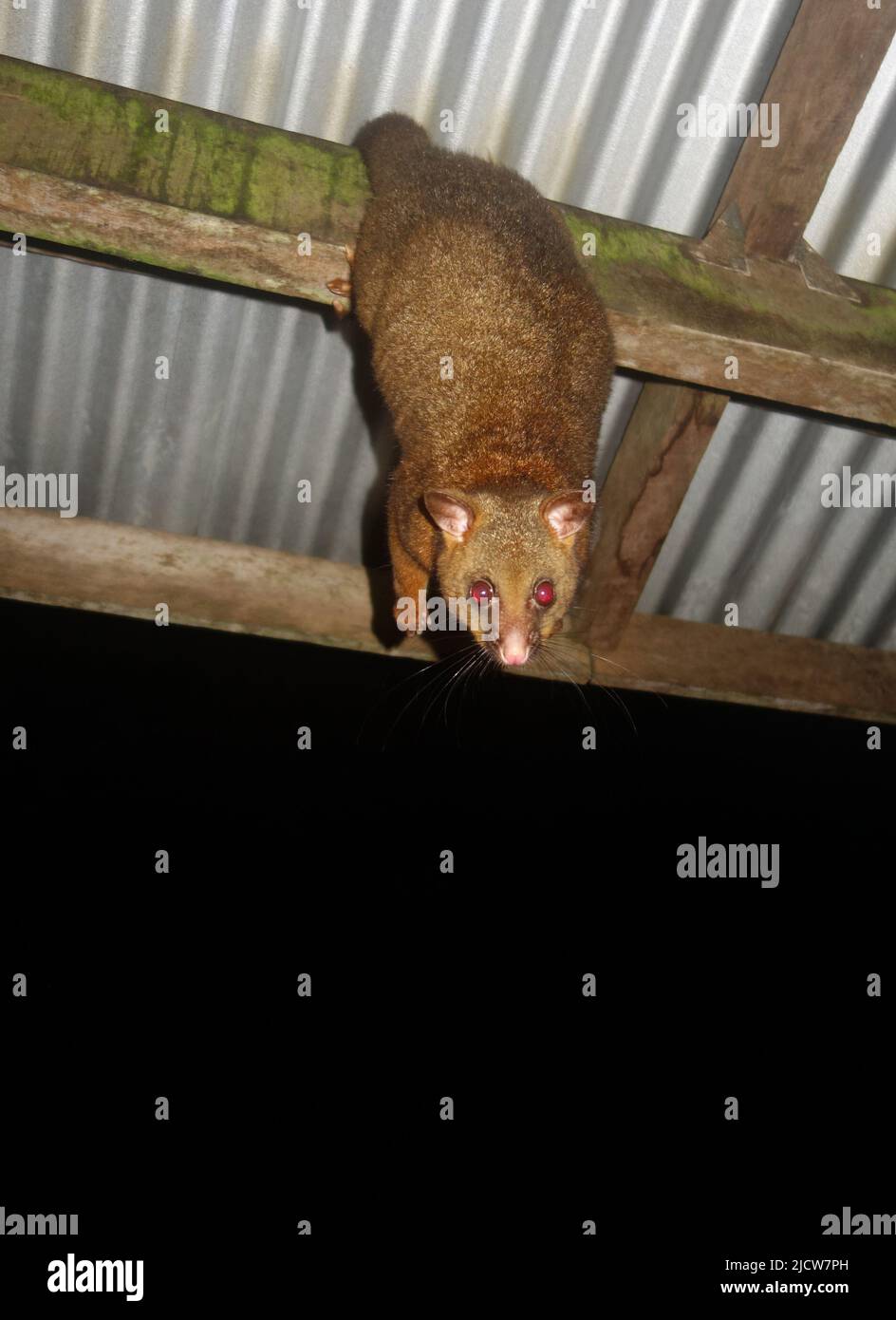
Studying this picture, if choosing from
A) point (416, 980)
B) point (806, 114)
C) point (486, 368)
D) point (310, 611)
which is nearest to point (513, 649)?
point (486, 368)

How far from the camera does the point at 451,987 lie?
866 cm

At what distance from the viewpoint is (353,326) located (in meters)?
4.78

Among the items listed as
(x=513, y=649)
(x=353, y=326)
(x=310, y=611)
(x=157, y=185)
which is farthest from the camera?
(x=310, y=611)

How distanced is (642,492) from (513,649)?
1.33 m

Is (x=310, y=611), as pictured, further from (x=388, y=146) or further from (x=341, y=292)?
(x=388, y=146)

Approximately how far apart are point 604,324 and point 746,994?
761 cm

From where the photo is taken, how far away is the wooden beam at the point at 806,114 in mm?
3633

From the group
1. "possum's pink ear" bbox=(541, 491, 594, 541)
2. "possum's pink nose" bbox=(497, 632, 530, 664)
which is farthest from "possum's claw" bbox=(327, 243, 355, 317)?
"possum's pink nose" bbox=(497, 632, 530, 664)

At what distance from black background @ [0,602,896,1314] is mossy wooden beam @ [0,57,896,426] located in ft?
13.0

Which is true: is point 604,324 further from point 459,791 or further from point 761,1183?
point 761,1183

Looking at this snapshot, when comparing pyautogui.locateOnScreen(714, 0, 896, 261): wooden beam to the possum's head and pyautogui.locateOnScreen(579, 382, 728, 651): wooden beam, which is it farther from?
the possum's head

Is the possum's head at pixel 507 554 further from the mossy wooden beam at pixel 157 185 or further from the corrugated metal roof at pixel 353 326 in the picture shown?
the corrugated metal roof at pixel 353 326

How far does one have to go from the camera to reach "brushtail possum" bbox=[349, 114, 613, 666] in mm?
3625
